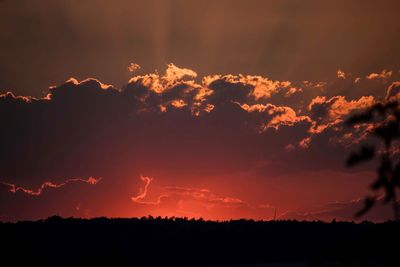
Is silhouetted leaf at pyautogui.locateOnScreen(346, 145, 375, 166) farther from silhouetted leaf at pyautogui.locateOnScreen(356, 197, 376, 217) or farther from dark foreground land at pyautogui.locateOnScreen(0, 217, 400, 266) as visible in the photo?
dark foreground land at pyautogui.locateOnScreen(0, 217, 400, 266)

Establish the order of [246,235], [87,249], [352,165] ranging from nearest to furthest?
1. [352,165]
2. [87,249]
3. [246,235]

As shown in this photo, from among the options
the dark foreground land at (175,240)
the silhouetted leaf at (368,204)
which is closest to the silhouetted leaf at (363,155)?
the silhouetted leaf at (368,204)

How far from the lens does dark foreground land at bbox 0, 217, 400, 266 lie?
121 ft

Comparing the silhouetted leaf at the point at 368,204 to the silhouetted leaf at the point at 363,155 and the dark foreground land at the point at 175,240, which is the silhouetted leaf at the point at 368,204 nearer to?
the silhouetted leaf at the point at 363,155

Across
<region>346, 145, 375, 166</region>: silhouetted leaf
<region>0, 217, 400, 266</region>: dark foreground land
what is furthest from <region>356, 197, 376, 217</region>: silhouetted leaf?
<region>0, 217, 400, 266</region>: dark foreground land

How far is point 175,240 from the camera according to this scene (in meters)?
38.8

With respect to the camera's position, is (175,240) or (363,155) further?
(175,240)

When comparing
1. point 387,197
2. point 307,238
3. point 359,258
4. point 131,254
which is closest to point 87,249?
point 131,254

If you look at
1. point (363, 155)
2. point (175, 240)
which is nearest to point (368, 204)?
point (363, 155)

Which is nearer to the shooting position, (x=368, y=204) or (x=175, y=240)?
(x=368, y=204)

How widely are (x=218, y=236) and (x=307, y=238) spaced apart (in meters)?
6.31

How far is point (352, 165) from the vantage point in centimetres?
2080

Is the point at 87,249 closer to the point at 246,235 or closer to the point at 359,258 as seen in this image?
the point at 246,235

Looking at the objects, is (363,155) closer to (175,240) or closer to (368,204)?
(368,204)
